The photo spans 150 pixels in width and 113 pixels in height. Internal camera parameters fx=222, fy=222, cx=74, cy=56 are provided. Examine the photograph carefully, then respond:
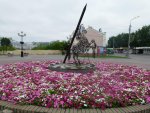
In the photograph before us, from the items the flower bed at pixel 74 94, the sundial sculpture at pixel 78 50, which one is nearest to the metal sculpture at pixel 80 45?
the sundial sculpture at pixel 78 50

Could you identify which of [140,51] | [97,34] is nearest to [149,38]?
[140,51]

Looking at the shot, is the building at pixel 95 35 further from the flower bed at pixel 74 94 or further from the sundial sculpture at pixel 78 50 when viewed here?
the flower bed at pixel 74 94

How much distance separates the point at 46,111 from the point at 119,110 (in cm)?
173

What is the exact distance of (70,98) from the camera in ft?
18.8

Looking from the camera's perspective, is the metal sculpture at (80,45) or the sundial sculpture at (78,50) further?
the metal sculpture at (80,45)

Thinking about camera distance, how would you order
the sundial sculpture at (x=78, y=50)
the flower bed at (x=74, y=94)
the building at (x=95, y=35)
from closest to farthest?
the flower bed at (x=74, y=94)
the sundial sculpture at (x=78, y=50)
the building at (x=95, y=35)

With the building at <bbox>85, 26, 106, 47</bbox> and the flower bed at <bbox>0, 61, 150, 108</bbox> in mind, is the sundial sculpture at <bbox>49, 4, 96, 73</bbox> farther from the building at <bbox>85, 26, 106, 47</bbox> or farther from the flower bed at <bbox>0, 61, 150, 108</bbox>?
the building at <bbox>85, 26, 106, 47</bbox>

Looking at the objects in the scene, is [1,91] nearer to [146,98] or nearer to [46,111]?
[46,111]

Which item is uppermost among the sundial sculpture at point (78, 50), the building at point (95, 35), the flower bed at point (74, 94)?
the building at point (95, 35)

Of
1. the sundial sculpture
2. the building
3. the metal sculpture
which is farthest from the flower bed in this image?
the building

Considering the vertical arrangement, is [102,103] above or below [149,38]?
below

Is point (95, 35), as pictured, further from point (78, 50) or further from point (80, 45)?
point (78, 50)

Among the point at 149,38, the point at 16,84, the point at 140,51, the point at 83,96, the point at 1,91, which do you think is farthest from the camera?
the point at 140,51

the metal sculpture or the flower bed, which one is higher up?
the metal sculpture
